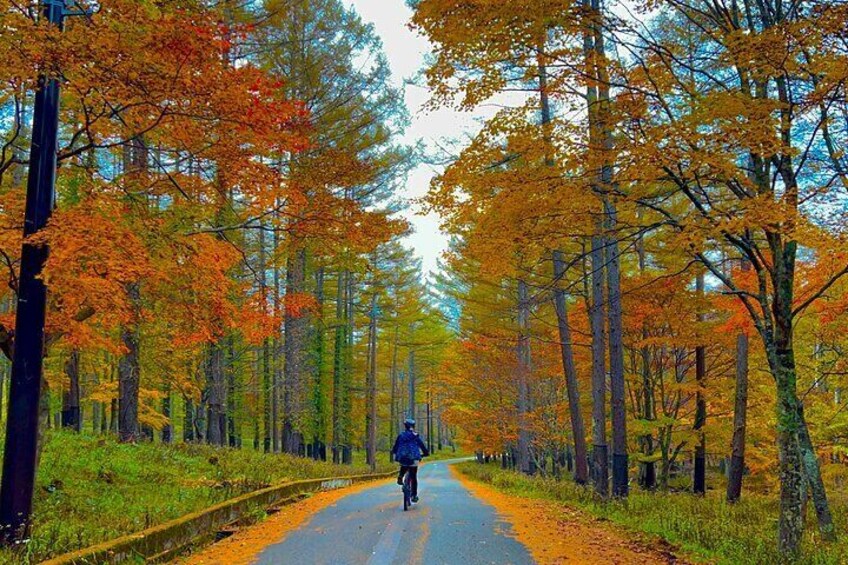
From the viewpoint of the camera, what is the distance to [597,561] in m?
6.34

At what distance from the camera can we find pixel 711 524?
835 cm

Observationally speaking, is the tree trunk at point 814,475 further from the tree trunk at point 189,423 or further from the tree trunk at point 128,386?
the tree trunk at point 189,423

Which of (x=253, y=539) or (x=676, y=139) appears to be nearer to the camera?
(x=676, y=139)

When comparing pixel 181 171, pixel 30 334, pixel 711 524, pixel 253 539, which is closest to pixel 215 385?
pixel 181 171

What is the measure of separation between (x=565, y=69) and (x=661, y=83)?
1094 millimetres

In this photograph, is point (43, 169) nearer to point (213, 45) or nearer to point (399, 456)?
point (213, 45)

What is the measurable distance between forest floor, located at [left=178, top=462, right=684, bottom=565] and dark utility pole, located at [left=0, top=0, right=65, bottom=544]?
1.84 meters

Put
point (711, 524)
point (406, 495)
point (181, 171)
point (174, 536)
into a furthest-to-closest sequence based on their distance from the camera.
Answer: point (181, 171)
point (406, 495)
point (711, 524)
point (174, 536)

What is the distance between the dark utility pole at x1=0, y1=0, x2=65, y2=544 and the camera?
6.14m

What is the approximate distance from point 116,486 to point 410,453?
508 centimetres

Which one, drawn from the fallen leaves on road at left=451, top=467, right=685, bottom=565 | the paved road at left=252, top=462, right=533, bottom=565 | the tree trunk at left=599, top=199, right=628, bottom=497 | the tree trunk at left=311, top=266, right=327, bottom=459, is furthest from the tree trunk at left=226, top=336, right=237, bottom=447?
the fallen leaves on road at left=451, top=467, right=685, bottom=565

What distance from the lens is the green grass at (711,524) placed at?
6344 mm

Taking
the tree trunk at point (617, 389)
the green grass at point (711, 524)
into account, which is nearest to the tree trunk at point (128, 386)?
the green grass at point (711, 524)

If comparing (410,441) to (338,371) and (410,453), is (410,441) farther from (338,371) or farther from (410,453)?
(338,371)
